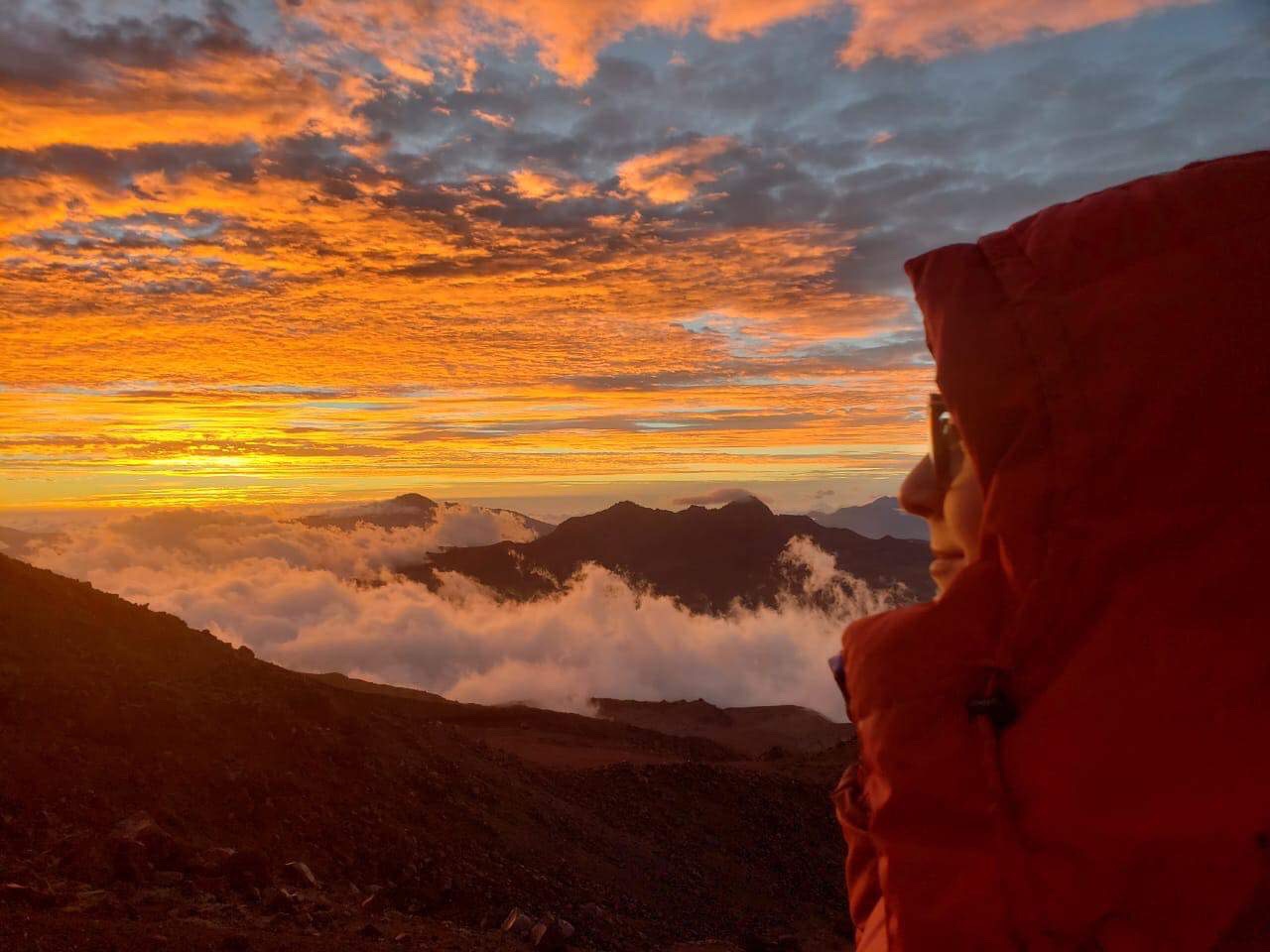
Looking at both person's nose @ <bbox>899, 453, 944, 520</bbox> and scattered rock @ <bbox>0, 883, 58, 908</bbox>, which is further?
scattered rock @ <bbox>0, 883, 58, 908</bbox>

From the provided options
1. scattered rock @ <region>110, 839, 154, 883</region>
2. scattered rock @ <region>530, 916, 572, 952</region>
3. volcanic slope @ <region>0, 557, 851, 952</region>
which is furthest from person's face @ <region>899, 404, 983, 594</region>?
scattered rock @ <region>530, 916, 572, 952</region>

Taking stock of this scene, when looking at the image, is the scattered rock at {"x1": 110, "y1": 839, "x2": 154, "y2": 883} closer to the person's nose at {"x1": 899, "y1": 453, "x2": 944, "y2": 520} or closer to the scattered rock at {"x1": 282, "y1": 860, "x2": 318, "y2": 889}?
the scattered rock at {"x1": 282, "y1": 860, "x2": 318, "y2": 889}

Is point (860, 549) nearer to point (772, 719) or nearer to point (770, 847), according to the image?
point (772, 719)

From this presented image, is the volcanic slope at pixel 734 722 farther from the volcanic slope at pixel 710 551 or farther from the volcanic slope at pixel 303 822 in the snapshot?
the volcanic slope at pixel 710 551

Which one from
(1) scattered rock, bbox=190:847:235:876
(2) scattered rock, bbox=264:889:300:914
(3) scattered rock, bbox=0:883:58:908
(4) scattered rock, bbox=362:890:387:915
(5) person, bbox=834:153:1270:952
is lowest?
(4) scattered rock, bbox=362:890:387:915

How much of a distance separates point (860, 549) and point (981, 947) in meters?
166

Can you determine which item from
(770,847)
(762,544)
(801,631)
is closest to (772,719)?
(770,847)

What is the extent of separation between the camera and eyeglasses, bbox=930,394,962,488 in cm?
198

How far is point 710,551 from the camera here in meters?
165

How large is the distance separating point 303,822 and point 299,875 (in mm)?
1695

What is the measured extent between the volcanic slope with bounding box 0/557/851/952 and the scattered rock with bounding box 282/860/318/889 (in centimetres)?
4

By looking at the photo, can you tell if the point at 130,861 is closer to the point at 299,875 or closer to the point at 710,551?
the point at 299,875

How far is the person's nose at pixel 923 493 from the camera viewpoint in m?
2.04

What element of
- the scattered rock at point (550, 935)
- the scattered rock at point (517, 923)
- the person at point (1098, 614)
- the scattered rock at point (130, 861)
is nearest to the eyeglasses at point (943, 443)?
the person at point (1098, 614)
